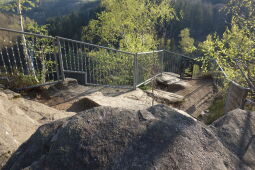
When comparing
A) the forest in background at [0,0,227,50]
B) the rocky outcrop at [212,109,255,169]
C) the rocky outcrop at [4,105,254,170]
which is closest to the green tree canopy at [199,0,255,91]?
the rocky outcrop at [212,109,255,169]

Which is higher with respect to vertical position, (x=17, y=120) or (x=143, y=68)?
(x=17, y=120)

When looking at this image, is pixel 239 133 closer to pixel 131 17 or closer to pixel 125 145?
pixel 125 145

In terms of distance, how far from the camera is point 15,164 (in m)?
1.57

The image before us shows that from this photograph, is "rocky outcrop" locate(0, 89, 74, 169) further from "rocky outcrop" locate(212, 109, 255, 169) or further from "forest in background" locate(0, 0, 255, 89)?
"forest in background" locate(0, 0, 255, 89)

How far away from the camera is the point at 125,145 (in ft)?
4.75

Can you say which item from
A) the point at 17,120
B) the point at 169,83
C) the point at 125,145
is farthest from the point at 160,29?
the point at 125,145

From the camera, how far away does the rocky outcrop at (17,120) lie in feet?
7.75

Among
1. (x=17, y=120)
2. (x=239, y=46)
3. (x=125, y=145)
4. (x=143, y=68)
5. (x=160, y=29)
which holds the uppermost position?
(x=239, y=46)

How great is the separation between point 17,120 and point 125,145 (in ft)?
8.89

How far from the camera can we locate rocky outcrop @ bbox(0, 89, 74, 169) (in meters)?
2.36

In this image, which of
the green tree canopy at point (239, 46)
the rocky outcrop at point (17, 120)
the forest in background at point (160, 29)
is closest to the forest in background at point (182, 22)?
the forest in background at point (160, 29)

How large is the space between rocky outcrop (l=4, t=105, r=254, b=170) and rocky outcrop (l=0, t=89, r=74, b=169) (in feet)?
2.46

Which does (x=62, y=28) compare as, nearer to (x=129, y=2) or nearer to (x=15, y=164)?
(x=129, y=2)

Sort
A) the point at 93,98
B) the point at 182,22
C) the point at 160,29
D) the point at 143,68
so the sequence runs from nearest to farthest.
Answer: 1. the point at 93,98
2. the point at 143,68
3. the point at 160,29
4. the point at 182,22
